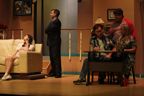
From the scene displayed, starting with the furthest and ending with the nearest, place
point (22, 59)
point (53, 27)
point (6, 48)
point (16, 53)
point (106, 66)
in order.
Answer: point (6, 48) → point (53, 27) → point (16, 53) → point (22, 59) → point (106, 66)

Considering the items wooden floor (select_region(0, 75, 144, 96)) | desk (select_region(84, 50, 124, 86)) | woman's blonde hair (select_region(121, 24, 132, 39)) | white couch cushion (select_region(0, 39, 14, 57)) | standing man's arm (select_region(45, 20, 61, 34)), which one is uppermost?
standing man's arm (select_region(45, 20, 61, 34))

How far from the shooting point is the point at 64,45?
7.16 m

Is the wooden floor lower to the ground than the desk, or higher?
lower

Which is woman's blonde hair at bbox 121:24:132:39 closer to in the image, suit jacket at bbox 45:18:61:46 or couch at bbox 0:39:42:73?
suit jacket at bbox 45:18:61:46

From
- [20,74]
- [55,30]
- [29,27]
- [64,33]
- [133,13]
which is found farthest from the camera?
[29,27]

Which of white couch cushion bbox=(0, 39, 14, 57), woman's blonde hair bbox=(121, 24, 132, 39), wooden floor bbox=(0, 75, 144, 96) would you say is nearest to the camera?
wooden floor bbox=(0, 75, 144, 96)

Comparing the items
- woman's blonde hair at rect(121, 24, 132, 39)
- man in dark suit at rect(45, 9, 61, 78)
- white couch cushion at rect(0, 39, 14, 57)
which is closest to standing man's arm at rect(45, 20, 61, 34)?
man in dark suit at rect(45, 9, 61, 78)

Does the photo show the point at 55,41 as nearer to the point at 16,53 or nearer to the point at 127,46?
the point at 16,53

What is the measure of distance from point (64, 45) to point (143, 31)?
228 centimetres

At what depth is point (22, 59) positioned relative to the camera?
5.26 metres

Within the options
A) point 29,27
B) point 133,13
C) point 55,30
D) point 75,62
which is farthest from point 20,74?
point 29,27

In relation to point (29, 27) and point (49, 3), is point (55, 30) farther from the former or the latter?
point (29, 27)

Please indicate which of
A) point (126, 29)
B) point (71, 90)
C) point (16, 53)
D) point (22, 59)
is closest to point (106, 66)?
point (126, 29)

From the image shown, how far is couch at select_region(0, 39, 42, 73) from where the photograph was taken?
5258 millimetres
